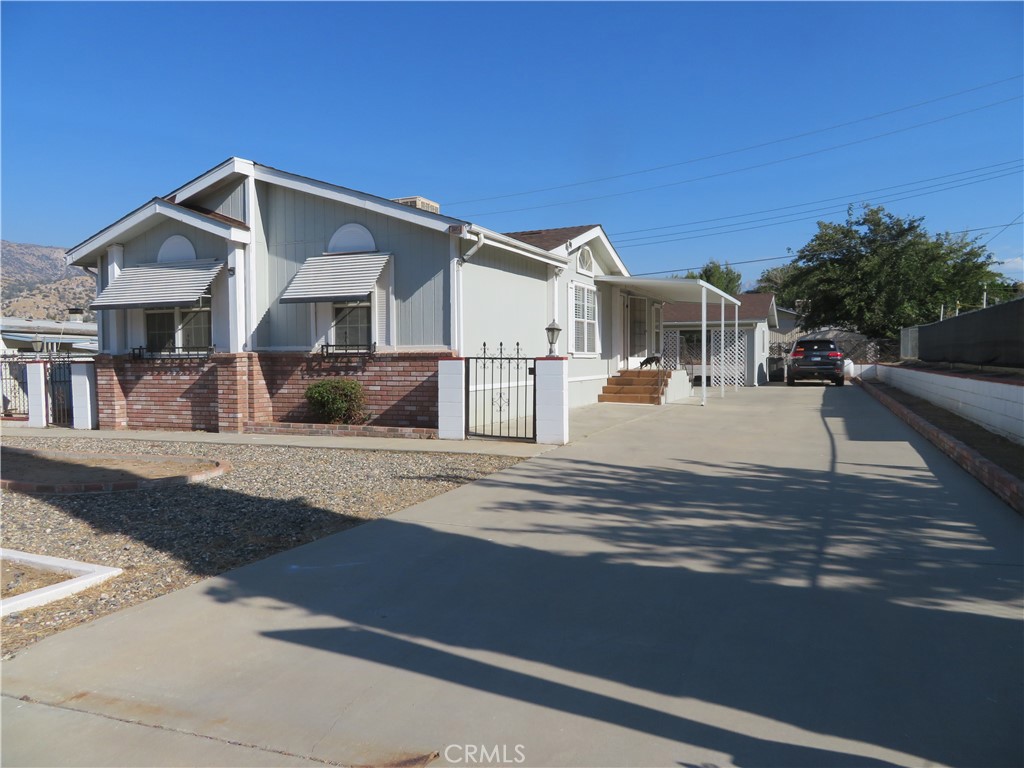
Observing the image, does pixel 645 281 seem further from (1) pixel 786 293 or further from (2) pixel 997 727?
(1) pixel 786 293

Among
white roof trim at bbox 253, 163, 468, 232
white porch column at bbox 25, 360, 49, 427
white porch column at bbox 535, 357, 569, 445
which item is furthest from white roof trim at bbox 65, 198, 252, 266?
white porch column at bbox 535, 357, 569, 445

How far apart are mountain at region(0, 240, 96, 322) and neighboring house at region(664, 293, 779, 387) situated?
35468 mm

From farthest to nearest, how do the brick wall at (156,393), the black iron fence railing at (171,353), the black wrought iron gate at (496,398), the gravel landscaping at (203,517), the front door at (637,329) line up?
the front door at (637,329), the black iron fence railing at (171,353), the brick wall at (156,393), the black wrought iron gate at (496,398), the gravel landscaping at (203,517)

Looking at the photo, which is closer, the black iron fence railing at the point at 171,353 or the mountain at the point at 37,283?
the black iron fence railing at the point at 171,353

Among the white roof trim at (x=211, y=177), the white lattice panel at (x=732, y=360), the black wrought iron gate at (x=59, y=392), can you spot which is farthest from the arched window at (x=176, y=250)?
the white lattice panel at (x=732, y=360)

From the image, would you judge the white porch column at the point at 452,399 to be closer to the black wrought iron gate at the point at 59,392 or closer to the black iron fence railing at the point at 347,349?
→ the black iron fence railing at the point at 347,349

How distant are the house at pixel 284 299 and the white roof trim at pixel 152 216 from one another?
Answer: 0.10ft

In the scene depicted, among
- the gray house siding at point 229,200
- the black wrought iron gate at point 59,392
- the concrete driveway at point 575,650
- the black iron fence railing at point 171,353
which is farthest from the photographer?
the black wrought iron gate at point 59,392

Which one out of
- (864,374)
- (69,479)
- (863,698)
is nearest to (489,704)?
(863,698)

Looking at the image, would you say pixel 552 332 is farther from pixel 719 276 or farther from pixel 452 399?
pixel 719 276

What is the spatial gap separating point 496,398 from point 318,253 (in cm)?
423

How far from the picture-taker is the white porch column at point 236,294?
44.0 ft

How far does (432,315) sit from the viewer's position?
1248 cm

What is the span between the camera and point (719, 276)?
2124 inches
